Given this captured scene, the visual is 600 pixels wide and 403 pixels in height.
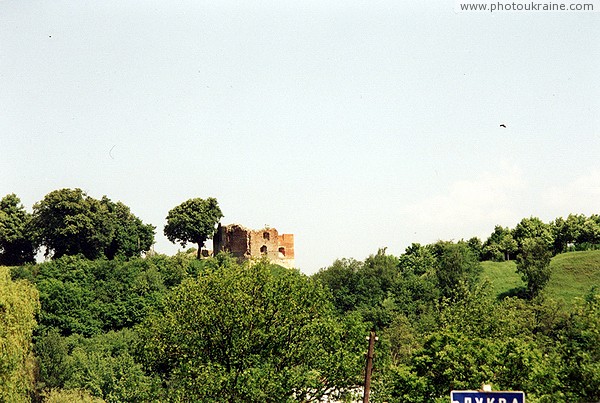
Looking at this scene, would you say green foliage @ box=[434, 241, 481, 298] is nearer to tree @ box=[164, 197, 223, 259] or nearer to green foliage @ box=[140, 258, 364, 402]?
tree @ box=[164, 197, 223, 259]

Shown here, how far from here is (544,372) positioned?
37344mm

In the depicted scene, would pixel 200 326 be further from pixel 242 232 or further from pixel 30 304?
pixel 242 232

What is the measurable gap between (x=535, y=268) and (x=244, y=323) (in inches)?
2563

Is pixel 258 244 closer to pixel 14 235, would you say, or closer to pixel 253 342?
pixel 14 235

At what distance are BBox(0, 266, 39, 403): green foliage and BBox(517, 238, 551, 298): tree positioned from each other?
211 feet

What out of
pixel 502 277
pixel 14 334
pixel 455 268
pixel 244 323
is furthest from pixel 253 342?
pixel 502 277

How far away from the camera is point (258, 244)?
10975 cm

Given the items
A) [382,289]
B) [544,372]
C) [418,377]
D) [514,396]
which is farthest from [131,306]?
[514,396]

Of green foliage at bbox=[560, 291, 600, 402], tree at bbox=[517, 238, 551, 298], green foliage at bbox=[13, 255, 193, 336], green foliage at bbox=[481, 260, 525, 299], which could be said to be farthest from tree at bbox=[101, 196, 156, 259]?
green foliage at bbox=[560, 291, 600, 402]

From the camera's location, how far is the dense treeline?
40.4 meters

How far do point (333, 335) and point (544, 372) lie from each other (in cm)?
1060

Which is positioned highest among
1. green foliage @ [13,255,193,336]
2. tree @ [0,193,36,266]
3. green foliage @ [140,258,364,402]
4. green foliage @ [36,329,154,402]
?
tree @ [0,193,36,266]

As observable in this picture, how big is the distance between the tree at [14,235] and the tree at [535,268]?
59.7 m

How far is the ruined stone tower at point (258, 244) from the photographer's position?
359 feet
